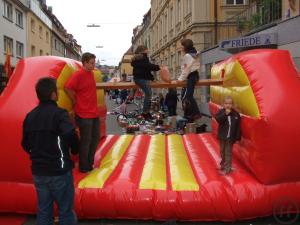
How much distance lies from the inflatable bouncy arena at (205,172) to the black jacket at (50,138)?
141cm

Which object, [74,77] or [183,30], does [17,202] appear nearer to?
[74,77]

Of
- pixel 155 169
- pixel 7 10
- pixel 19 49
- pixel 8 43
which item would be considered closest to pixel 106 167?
pixel 155 169

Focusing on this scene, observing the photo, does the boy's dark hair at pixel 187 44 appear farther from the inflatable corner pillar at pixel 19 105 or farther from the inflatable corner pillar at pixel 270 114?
the inflatable corner pillar at pixel 19 105

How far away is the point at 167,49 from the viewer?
31.7 meters

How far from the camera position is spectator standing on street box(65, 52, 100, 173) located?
591 cm

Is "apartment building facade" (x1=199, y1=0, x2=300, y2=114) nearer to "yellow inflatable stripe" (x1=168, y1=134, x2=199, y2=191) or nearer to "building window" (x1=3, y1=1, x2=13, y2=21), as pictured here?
"yellow inflatable stripe" (x1=168, y1=134, x2=199, y2=191)

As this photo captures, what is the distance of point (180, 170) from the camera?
242 inches

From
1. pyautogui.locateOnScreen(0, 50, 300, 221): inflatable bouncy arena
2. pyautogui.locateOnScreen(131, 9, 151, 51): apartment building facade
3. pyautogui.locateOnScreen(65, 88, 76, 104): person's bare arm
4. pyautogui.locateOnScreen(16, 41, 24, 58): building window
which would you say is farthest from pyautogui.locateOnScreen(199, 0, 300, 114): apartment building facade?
pyautogui.locateOnScreen(131, 9, 151, 51): apartment building facade

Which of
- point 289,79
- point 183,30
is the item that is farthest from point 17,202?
point 183,30

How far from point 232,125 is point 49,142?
268cm

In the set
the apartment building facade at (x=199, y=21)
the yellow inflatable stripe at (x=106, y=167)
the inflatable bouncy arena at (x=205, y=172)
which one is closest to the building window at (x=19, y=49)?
the apartment building facade at (x=199, y=21)

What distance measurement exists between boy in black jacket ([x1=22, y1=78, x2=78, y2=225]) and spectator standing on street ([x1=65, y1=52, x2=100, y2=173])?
191cm

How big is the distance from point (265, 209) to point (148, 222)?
4.61 feet

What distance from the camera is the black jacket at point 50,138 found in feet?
12.8
